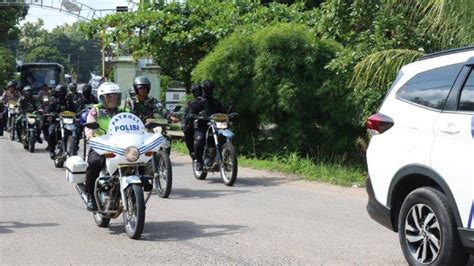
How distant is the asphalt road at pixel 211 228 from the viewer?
22.1 feet

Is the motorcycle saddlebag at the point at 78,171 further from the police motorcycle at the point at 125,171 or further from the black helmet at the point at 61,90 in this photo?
the black helmet at the point at 61,90

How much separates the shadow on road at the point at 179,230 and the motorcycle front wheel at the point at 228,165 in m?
3.25

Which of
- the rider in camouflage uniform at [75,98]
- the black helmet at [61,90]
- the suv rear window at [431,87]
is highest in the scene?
the suv rear window at [431,87]

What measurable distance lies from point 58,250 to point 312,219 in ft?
10.6

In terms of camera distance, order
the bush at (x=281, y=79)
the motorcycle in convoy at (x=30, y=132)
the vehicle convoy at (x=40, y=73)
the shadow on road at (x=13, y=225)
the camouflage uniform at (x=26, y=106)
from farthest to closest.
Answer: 1. the vehicle convoy at (x=40, y=73)
2. the camouflage uniform at (x=26, y=106)
3. the motorcycle in convoy at (x=30, y=132)
4. the bush at (x=281, y=79)
5. the shadow on road at (x=13, y=225)

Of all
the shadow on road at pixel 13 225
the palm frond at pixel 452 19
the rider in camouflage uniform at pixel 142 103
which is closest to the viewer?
the shadow on road at pixel 13 225

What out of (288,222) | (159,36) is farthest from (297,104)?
(288,222)

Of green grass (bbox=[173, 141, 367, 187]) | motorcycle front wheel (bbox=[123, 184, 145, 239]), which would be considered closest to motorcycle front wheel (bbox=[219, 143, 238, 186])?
green grass (bbox=[173, 141, 367, 187])

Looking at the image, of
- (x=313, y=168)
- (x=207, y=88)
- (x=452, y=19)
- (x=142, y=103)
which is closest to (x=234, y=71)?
(x=313, y=168)

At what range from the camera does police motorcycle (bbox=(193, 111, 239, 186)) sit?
468 inches

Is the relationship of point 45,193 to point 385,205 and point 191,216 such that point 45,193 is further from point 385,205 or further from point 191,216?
point 385,205

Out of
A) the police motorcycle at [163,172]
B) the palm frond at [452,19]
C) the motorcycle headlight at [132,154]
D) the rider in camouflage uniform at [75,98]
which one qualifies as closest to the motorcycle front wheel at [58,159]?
the rider in camouflage uniform at [75,98]

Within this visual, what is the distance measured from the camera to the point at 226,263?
644cm

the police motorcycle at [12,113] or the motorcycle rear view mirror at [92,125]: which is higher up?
the motorcycle rear view mirror at [92,125]
